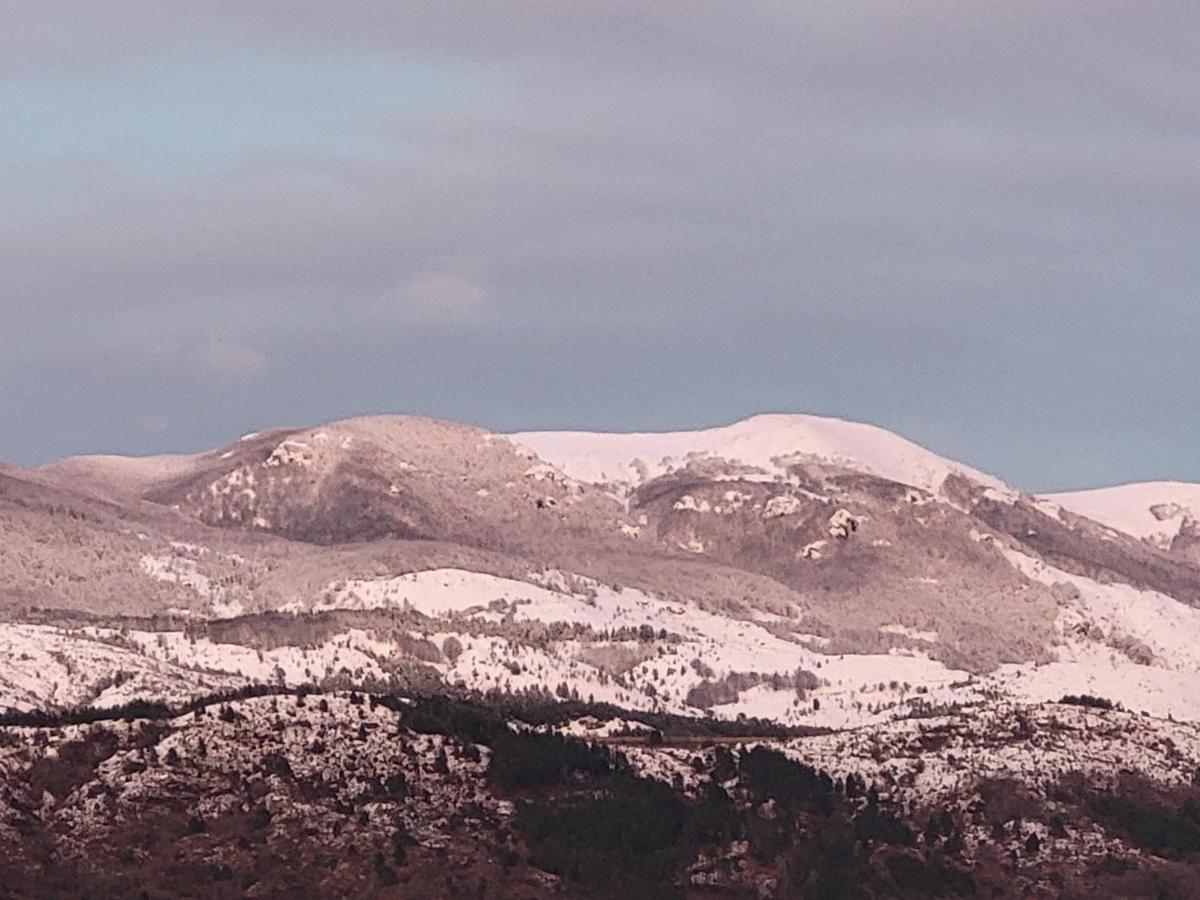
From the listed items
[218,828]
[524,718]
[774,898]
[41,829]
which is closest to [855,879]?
[774,898]

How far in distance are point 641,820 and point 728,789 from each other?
849 cm

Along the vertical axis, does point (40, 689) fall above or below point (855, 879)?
above

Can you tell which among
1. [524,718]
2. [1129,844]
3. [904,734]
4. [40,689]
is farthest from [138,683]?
[1129,844]

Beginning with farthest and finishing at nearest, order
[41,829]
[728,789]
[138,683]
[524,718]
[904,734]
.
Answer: [138,683]
[524,718]
[904,734]
[728,789]
[41,829]

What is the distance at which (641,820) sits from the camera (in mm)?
88188

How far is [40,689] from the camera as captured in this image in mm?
192750

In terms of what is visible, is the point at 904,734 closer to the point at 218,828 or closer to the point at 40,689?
the point at 218,828

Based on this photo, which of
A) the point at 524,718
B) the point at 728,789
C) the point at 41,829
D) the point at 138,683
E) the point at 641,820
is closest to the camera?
the point at 41,829

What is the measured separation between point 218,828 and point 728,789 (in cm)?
2039

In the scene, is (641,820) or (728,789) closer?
(641,820)

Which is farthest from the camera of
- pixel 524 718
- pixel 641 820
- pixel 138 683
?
pixel 138 683

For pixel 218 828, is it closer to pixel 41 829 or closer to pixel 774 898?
pixel 41 829

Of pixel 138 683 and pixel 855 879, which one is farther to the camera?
pixel 138 683

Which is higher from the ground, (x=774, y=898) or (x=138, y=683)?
(x=138, y=683)
